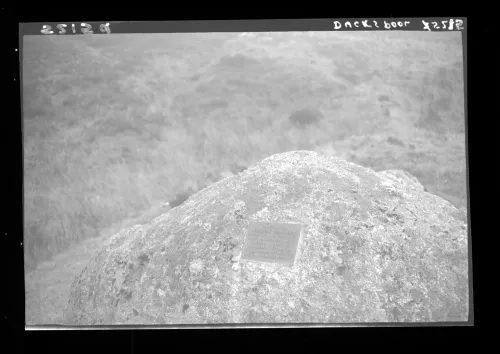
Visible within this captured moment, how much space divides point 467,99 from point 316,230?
1.76 m

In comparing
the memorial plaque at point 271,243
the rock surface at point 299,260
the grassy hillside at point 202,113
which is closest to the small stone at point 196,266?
the rock surface at point 299,260

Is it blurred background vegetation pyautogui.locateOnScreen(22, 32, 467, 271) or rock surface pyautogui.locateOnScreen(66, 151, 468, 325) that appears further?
blurred background vegetation pyautogui.locateOnScreen(22, 32, 467, 271)

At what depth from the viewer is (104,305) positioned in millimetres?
4223

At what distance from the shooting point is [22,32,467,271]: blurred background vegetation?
14.5 feet

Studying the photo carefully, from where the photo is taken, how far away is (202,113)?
4602mm

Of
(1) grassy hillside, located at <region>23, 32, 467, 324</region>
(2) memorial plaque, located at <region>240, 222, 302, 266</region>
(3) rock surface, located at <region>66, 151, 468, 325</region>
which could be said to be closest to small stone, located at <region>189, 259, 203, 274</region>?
(3) rock surface, located at <region>66, 151, 468, 325</region>

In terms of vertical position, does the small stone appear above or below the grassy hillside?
below

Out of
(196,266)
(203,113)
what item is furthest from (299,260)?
(203,113)

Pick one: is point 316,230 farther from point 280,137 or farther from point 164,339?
point 164,339

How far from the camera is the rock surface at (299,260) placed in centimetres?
405

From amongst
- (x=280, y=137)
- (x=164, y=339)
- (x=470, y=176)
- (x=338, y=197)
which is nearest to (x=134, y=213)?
(x=164, y=339)

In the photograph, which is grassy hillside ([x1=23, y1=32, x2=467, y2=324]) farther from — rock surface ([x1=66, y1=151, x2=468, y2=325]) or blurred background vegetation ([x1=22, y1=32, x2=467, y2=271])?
rock surface ([x1=66, y1=151, x2=468, y2=325])

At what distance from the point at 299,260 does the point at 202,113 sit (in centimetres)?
159

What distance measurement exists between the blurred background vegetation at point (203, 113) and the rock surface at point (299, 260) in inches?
9.2
